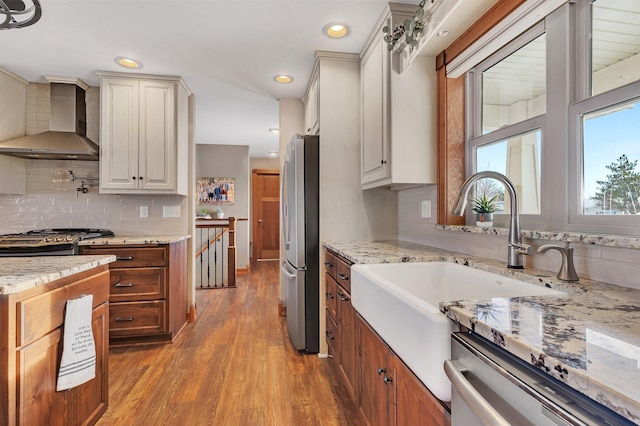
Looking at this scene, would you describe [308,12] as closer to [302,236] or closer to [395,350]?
[302,236]

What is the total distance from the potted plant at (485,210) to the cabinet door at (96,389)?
6.59 ft

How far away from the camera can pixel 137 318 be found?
2664 millimetres

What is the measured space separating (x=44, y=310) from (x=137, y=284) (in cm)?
150

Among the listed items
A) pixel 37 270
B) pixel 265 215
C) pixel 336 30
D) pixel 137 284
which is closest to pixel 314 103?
pixel 336 30

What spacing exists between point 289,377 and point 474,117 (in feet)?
6.69

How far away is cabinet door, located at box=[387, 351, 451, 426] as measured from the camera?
2.66ft

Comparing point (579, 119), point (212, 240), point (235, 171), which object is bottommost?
point (212, 240)

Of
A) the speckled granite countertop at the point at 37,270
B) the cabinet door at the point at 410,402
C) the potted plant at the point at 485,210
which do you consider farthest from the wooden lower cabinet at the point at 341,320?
the speckled granite countertop at the point at 37,270

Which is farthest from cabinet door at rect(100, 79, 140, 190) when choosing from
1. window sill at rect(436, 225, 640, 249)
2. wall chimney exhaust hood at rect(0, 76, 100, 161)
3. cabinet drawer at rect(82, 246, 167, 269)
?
window sill at rect(436, 225, 640, 249)

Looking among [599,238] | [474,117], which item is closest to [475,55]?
[474,117]

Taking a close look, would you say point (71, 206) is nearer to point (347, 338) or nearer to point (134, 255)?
point (134, 255)

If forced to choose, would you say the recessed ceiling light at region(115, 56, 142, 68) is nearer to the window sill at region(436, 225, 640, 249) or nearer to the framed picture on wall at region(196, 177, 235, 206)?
the window sill at region(436, 225, 640, 249)

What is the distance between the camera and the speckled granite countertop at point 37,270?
1091 mm

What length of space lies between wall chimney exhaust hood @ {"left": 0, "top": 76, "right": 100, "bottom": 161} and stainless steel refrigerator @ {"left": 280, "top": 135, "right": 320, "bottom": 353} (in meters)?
1.87
